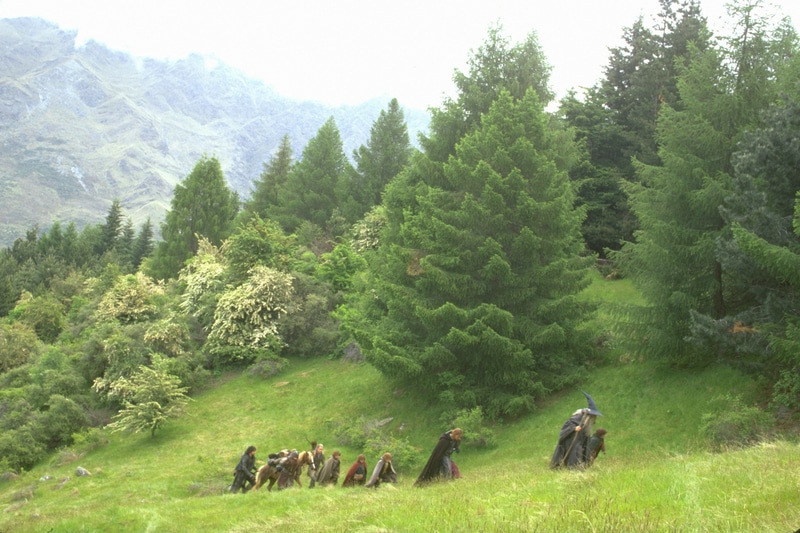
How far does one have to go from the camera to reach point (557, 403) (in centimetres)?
1927

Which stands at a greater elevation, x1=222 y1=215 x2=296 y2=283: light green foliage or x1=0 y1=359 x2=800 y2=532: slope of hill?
x1=222 y1=215 x2=296 y2=283: light green foliage

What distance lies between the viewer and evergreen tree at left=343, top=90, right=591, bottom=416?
19266mm

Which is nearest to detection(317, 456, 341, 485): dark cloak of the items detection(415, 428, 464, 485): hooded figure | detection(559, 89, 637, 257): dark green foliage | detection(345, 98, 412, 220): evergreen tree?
detection(415, 428, 464, 485): hooded figure

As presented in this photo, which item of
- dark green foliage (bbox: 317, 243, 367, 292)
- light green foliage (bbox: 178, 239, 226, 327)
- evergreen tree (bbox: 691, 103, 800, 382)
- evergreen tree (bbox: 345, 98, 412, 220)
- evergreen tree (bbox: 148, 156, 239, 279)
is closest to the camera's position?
evergreen tree (bbox: 691, 103, 800, 382)

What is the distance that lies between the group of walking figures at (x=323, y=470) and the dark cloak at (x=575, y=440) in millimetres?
2294

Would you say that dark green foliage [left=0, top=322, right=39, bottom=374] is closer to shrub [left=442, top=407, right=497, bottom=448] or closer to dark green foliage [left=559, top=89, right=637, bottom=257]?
shrub [left=442, top=407, right=497, bottom=448]

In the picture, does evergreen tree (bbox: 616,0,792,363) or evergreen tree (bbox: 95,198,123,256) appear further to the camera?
evergreen tree (bbox: 95,198,123,256)

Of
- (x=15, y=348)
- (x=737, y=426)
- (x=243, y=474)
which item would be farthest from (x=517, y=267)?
(x=15, y=348)

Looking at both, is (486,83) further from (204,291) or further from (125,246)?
(125,246)

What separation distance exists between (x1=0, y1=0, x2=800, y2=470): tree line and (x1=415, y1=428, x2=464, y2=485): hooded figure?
19.4ft

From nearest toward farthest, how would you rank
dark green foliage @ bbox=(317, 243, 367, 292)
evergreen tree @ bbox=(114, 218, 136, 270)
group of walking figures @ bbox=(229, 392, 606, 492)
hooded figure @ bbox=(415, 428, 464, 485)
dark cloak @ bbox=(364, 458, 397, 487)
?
group of walking figures @ bbox=(229, 392, 606, 492), hooded figure @ bbox=(415, 428, 464, 485), dark cloak @ bbox=(364, 458, 397, 487), dark green foliage @ bbox=(317, 243, 367, 292), evergreen tree @ bbox=(114, 218, 136, 270)

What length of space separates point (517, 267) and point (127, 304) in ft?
81.6

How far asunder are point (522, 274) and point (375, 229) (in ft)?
61.1

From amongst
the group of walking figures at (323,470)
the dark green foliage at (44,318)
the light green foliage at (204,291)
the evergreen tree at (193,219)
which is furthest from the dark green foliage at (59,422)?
the dark green foliage at (44,318)
